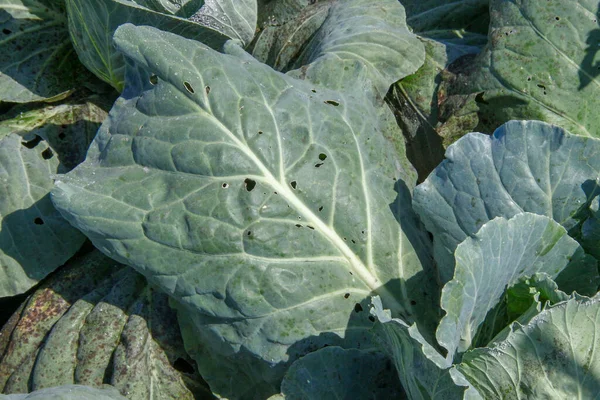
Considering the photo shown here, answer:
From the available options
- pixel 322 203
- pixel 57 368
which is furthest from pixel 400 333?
pixel 57 368

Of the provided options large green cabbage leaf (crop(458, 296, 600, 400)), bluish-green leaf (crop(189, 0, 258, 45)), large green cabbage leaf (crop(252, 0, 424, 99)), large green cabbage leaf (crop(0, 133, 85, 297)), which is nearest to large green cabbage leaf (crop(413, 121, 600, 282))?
large green cabbage leaf (crop(458, 296, 600, 400))

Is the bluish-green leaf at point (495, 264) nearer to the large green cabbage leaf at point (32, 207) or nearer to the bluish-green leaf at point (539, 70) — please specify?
the bluish-green leaf at point (539, 70)

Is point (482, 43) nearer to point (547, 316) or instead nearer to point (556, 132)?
point (556, 132)

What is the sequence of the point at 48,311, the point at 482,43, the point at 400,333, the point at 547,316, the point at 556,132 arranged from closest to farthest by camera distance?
the point at 547,316 → the point at 400,333 → the point at 556,132 → the point at 48,311 → the point at 482,43

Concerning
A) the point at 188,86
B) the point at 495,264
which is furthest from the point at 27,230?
the point at 495,264

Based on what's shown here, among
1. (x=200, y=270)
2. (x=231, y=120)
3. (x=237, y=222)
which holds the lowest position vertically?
(x=200, y=270)

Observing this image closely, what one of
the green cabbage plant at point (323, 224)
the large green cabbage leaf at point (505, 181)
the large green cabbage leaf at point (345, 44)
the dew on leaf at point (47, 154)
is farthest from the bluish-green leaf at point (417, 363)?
the dew on leaf at point (47, 154)
